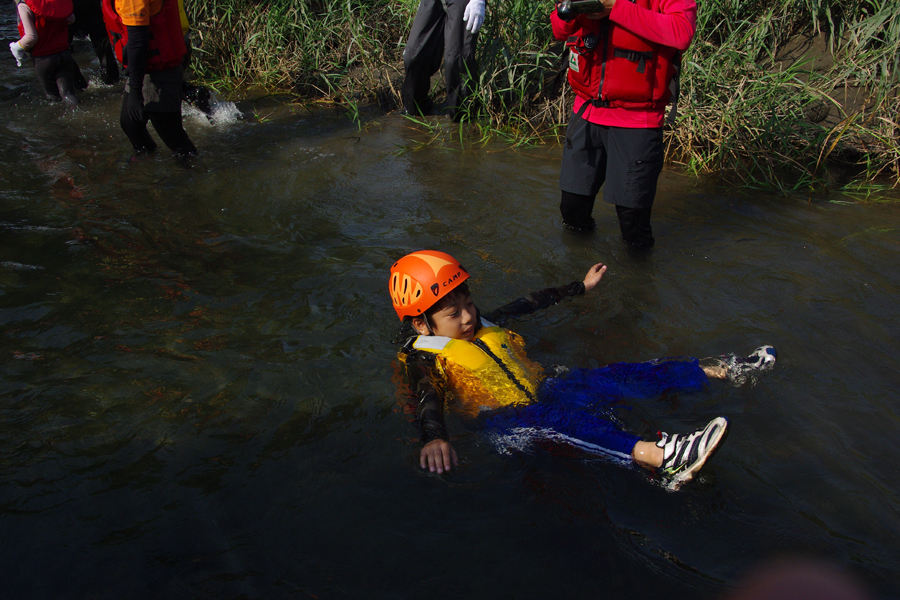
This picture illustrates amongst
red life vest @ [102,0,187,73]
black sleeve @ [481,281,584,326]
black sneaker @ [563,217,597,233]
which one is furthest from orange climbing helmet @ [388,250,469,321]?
red life vest @ [102,0,187,73]

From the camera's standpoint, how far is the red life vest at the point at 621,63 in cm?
375

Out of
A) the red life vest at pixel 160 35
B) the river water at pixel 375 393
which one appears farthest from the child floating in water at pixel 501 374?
the red life vest at pixel 160 35

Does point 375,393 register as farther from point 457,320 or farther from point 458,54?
point 458,54

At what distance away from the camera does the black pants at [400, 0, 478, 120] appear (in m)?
6.97

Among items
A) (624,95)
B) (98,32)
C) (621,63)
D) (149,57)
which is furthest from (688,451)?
(98,32)

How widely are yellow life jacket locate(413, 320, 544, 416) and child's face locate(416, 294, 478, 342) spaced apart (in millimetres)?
55

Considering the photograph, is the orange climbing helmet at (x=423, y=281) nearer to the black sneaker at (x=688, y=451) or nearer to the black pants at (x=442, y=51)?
the black sneaker at (x=688, y=451)

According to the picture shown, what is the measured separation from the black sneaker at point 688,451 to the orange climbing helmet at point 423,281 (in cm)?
135

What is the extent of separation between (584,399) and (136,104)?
5.03 m

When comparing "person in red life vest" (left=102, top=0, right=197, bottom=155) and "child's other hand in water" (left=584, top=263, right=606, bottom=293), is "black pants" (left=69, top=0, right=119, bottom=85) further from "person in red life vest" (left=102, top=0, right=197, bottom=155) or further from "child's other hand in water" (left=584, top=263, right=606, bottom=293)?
"child's other hand in water" (left=584, top=263, right=606, bottom=293)

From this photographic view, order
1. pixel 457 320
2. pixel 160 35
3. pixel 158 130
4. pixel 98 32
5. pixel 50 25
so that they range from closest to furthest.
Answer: pixel 457 320, pixel 160 35, pixel 158 130, pixel 50 25, pixel 98 32

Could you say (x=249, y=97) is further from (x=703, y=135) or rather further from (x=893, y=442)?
(x=893, y=442)

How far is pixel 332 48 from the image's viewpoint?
883 cm

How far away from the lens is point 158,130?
19.8 ft
